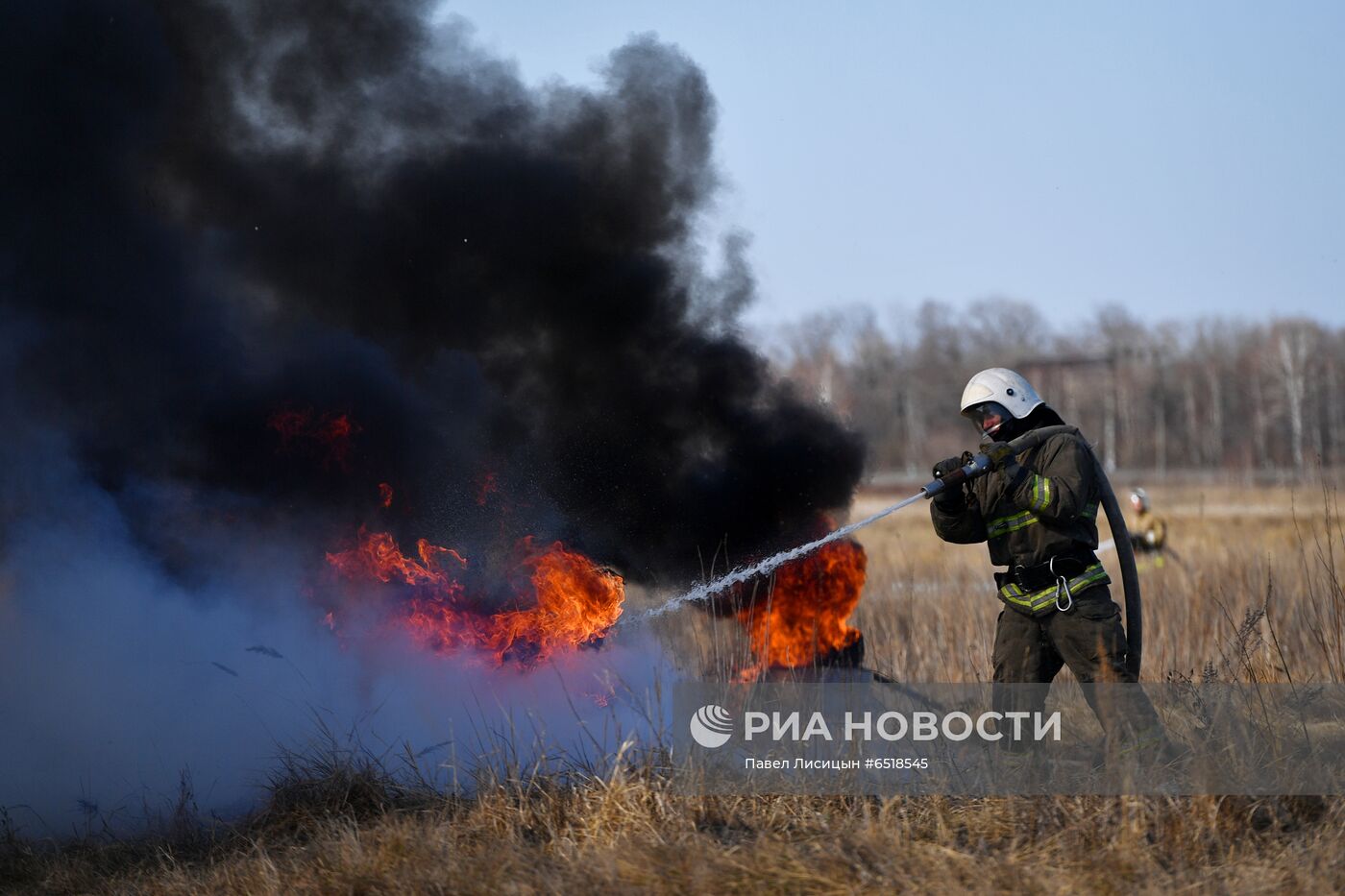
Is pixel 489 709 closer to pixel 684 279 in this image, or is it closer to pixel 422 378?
pixel 422 378

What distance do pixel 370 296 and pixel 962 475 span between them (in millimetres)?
5688

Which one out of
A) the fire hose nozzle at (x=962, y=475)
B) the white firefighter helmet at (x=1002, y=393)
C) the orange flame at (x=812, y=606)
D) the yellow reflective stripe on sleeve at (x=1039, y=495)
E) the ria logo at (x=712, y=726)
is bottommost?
the ria logo at (x=712, y=726)

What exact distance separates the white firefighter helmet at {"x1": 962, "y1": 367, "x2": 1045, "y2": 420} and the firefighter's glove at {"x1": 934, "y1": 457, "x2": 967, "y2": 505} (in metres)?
0.37

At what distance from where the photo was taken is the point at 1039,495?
5.40 metres

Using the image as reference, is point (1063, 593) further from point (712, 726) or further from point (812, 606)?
point (812, 606)

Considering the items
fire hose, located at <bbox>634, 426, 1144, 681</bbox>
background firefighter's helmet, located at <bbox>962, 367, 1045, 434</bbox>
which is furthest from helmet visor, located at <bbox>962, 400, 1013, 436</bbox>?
fire hose, located at <bbox>634, 426, 1144, 681</bbox>

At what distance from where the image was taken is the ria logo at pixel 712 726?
5.91 meters

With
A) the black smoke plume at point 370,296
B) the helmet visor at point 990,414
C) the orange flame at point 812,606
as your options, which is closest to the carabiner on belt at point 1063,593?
the helmet visor at point 990,414

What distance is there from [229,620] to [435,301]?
3.12 m

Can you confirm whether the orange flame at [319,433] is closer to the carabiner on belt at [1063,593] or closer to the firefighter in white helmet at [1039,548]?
the firefighter in white helmet at [1039,548]

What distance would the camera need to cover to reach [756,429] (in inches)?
394

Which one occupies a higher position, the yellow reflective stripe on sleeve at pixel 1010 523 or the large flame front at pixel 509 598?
the yellow reflective stripe on sleeve at pixel 1010 523

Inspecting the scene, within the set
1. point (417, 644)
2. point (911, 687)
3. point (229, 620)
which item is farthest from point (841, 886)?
point (229, 620)

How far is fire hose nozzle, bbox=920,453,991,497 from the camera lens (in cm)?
549
